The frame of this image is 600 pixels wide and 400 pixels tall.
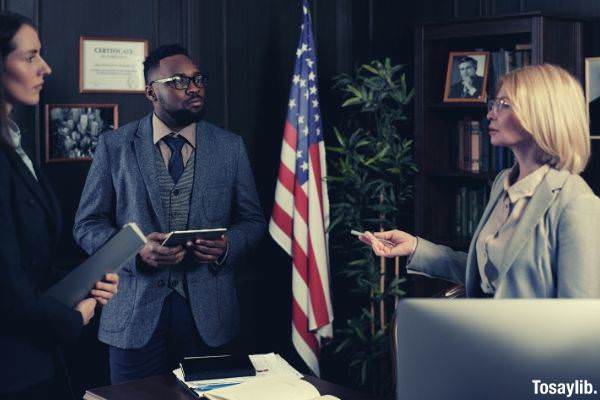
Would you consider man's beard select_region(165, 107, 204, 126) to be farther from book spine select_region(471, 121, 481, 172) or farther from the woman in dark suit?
book spine select_region(471, 121, 481, 172)

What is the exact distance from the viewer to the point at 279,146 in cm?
444

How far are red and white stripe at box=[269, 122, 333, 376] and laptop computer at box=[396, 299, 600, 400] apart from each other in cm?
277

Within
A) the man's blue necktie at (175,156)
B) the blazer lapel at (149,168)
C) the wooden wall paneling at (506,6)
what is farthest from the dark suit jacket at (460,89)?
the blazer lapel at (149,168)

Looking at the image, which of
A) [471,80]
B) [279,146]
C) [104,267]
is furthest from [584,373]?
[279,146]

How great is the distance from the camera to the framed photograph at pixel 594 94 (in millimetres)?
3621

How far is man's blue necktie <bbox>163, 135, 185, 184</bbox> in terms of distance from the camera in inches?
131

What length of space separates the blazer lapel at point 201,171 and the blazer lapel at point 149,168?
0.40 feet

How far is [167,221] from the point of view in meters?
3.30

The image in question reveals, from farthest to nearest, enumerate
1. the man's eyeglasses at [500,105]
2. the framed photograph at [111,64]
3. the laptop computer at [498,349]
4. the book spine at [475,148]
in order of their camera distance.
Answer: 1. the book spine at [475,148]
2. the framed photograph at [111,64]
3. the man's eyeglasses at [500,105]
4. the laptop computer at [498,349]

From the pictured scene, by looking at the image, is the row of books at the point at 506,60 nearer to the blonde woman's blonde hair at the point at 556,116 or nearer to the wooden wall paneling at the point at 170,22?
the blonde woman's blonde hair at the point at 556,116

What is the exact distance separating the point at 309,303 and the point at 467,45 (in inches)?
57.2

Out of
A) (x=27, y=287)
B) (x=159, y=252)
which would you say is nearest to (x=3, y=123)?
(x=27, y=287)

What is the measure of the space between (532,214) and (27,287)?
1.37m

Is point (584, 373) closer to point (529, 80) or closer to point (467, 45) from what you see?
point (529, 80)
